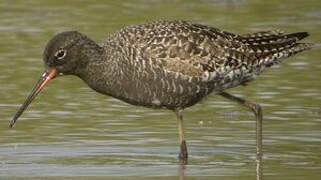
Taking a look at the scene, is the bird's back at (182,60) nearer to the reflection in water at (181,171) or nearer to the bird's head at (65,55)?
the bird's head at (65,55)

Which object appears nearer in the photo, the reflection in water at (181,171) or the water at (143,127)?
the reflection in water at (181,171)

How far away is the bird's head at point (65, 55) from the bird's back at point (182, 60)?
31 centimetres

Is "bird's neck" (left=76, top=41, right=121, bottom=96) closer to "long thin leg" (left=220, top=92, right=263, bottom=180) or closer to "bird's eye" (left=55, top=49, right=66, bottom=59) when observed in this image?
"bird's eye" (left=55, top=49, right=66, bottom=59)

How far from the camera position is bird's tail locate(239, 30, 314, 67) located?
1541 cm

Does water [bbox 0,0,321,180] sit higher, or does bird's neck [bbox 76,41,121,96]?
bird's neck [bbox 76,41,121,96]

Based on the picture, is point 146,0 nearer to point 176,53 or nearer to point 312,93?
point 312,93

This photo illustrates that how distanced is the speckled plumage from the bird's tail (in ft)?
0.30

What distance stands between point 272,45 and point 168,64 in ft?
4.94

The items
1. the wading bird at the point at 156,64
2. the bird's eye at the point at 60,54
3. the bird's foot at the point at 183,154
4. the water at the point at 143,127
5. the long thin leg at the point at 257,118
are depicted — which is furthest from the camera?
the long thin leg at the point at 257,118

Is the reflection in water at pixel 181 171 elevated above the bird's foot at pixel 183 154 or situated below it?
below

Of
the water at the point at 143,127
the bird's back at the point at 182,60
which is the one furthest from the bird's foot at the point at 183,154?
the bird's back at the point at 182,60

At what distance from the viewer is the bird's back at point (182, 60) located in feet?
47.5

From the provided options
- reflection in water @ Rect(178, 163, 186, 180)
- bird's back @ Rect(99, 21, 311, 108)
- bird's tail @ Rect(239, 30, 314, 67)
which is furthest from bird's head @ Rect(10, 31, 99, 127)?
bird's tail @ Rect(239, 30, 314, 67)

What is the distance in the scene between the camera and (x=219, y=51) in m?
15.1
